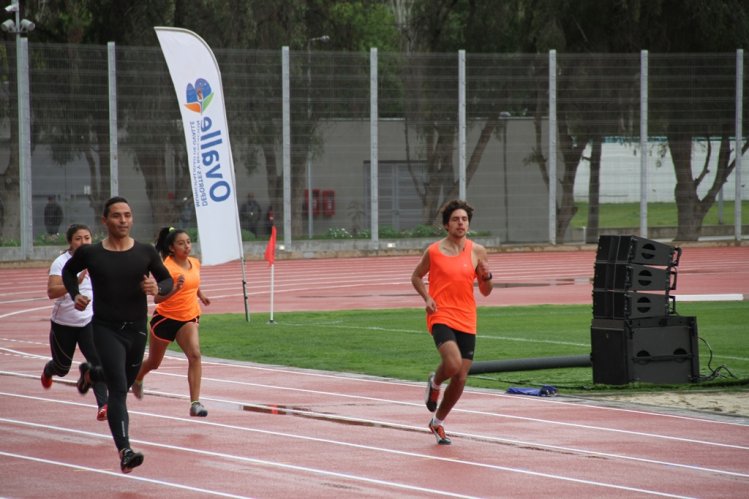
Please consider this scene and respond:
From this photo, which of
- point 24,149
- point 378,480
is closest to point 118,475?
point 378,480

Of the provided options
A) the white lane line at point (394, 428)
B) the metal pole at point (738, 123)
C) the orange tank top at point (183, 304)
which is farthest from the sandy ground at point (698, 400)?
the metal pole at point (738, 123)

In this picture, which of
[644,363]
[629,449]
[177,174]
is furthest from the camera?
[177,174]

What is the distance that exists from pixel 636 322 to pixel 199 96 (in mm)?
10514

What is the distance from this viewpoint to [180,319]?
11836 millimetres

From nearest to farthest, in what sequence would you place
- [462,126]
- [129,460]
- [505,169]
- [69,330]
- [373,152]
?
[129,460], [69,330], [373,152], [462,126], [505,169]

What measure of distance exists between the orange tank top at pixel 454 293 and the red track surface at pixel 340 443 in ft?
3.17

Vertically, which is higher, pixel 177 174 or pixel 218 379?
pixel 177 174

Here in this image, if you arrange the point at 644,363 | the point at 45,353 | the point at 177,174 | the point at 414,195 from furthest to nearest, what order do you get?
the point at 414,195, the point at 177,174, the point at 45,353, the point at 644,363

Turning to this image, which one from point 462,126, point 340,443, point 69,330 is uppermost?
point 462,126

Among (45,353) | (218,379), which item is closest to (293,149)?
(45,353)

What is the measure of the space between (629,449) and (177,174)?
88.4 ft

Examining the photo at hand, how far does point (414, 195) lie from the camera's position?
3866 cm

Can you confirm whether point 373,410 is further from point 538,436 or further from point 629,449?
point 629,449

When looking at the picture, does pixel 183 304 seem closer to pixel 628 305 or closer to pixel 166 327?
pixel 166 327
